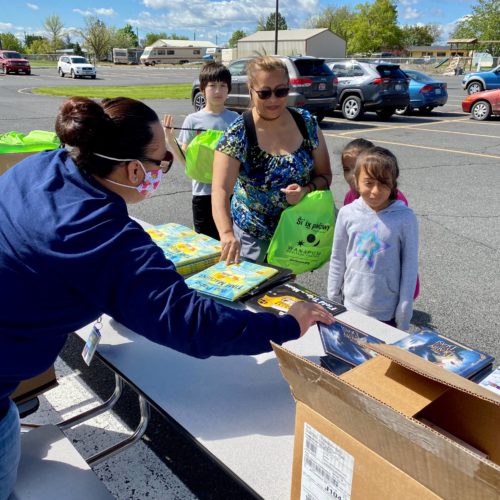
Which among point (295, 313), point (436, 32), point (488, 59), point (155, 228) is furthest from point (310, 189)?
point (436, 32)

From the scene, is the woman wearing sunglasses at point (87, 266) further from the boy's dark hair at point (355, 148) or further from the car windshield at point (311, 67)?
the car windshield at point (311, 67)

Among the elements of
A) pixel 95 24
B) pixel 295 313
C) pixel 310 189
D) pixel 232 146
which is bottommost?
pixel 295 313

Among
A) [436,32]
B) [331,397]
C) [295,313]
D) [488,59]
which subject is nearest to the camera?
[331,397]

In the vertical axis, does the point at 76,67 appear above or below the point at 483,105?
above

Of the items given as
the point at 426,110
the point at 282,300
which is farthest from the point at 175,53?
the point at 282,300

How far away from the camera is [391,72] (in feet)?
44.1

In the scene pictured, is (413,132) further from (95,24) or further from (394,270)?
(95,24)

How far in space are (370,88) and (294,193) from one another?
12052mm

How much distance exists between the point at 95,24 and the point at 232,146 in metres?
92.1

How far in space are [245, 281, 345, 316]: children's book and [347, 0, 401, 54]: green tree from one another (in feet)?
249

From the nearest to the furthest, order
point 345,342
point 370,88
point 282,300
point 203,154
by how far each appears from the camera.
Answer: point 345,342, point 282,300, point 203,154, point 370,88

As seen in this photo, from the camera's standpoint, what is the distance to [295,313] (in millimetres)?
1511

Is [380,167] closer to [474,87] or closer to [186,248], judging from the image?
[186,248]

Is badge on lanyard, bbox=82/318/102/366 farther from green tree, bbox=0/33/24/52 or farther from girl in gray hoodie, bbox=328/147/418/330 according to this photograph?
green tree, bbox=0/33/24/52
